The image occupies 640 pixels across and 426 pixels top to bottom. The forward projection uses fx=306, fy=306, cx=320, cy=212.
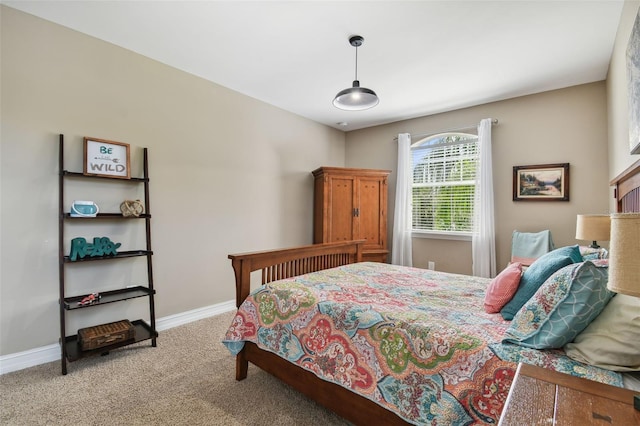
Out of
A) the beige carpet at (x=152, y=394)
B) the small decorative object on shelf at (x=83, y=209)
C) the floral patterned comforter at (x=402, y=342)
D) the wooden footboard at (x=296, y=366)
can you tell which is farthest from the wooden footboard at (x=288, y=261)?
the small decorative object on shelf at (x=83, y=209)

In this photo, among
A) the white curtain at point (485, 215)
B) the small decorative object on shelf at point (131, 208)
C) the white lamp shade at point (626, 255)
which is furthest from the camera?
the white curtain at point (485, 215)

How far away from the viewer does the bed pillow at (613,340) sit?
1.05m

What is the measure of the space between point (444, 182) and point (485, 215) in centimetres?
75

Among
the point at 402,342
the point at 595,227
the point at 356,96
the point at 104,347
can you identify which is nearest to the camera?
the point at 402,342

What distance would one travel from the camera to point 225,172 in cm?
363

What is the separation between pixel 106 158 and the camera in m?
2.65

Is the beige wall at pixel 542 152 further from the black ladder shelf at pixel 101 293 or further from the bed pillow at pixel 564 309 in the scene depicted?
the black ladder shelf at pixel 101 293

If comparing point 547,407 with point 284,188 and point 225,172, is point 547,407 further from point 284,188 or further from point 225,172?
point 284,188

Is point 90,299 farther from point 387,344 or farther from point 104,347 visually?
point 387,344

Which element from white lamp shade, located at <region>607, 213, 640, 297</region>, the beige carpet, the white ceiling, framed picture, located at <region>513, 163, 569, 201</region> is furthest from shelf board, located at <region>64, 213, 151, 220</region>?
framed picture, located at <region>513, 163, 569, 201</region>

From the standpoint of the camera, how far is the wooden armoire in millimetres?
4348

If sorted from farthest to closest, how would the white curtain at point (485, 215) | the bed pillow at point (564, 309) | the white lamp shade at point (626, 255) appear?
the white curtain at point (485, 215)
the bed pillow at point (564, 309)
the white lamp shade at point (626, 255)

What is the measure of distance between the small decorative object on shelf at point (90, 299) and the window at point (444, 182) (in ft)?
12.8

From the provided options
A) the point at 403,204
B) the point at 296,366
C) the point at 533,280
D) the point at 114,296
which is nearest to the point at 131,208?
the point at 114,296
